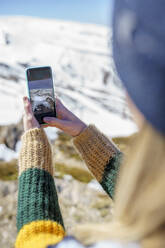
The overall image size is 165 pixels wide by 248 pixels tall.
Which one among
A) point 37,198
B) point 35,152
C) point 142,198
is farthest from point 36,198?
point 142,198

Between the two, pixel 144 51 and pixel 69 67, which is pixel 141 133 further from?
pixel 69 67

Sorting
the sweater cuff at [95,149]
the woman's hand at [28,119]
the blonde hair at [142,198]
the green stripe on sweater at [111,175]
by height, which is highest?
the blonde hair at [142,198]

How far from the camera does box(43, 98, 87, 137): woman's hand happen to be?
178 cm

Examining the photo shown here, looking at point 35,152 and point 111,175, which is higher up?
point 35,152

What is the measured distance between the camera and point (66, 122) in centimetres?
182

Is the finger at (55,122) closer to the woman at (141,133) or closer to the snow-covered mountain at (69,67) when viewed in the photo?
the snow-covered mountain at (69,67)

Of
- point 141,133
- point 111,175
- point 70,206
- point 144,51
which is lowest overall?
point 70,206

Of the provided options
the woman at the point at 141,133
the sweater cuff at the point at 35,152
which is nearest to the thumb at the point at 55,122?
the sweater cuff at the point at 35,152

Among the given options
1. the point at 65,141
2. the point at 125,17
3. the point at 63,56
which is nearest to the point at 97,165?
the point at 125,17

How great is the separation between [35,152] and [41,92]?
23.8 inches

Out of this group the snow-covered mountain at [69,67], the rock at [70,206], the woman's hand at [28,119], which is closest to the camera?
the woman's hand at [28,119]

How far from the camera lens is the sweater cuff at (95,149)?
1.61m

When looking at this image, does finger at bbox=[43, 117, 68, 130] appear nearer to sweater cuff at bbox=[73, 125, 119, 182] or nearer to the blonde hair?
sweater cuff at bbox=[73, 125, 119, 182]

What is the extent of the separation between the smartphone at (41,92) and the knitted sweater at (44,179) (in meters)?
0.30
